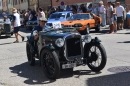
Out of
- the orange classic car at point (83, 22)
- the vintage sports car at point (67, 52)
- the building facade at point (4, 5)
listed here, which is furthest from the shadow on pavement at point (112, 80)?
the building facade at point (4, 5)

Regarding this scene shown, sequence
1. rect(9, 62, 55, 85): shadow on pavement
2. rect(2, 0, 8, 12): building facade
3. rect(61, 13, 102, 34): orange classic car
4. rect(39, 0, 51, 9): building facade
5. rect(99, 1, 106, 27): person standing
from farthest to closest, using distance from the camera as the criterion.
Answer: rect(2, 0, 8, 12): building facade < rect(39, 0, 51, 9): building facade < rect(99, 1, 106, 27): person standing < rect(61, 13, 102, 34): orange classic car < rect(9, 62, 55, 85): shadow on pavement

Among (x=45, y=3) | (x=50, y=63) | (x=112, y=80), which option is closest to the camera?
(x=112, y=80)

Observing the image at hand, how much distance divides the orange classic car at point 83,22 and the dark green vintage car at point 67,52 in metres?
9.44

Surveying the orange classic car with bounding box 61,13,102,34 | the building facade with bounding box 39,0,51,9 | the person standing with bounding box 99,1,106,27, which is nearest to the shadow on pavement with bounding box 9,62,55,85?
the orange classic car with bounding box 61,13,102,34

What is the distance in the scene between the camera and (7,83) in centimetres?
707

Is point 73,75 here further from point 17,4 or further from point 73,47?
point 17,4

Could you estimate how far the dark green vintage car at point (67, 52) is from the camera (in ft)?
22.7

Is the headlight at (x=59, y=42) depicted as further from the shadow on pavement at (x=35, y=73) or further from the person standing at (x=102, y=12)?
the person standing at (x=102, y=12)

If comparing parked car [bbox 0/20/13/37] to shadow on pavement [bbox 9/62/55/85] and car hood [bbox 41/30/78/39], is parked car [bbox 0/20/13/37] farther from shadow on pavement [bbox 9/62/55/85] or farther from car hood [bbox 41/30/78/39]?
car hood [bbox 41/30/78/39]

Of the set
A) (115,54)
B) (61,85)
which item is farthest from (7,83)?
(115,54)

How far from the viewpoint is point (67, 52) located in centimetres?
714

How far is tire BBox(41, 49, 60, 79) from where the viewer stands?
6.72 metres

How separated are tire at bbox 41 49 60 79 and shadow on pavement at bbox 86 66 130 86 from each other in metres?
0.80

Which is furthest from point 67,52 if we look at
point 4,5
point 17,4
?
point 4,5
